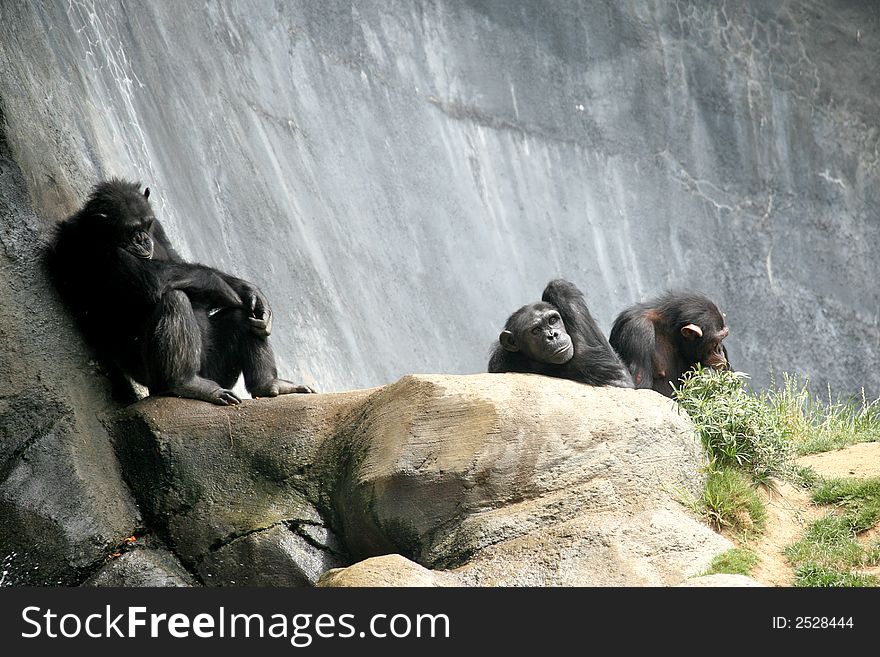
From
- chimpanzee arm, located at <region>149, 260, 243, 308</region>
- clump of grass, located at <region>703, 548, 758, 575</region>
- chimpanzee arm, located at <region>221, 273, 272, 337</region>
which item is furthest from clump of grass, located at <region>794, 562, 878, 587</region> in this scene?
chimpanzee arm, located at <region>149, 260, 243, 308</region>

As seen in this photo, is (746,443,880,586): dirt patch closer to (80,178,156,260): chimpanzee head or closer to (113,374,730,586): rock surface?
(113,374,730,586): rock surface

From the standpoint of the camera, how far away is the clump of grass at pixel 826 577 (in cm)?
569

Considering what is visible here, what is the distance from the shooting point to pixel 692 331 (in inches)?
336

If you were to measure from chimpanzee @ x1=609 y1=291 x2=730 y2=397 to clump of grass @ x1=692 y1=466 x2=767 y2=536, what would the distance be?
6.48ft

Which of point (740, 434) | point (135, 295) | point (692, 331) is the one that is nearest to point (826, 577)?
point (740, 434)

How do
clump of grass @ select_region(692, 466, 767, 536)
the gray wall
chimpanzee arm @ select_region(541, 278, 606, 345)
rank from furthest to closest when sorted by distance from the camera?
1. the gray wall
2. chimpanzee arm @ select_region(541, 278, 606, 345)
3. clump of grass @ select_region(692, 466, 767, 536)

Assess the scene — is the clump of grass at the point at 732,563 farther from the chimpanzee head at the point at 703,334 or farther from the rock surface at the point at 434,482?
the chimpanzee head at the point at 703,334

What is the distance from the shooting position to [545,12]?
14750mm

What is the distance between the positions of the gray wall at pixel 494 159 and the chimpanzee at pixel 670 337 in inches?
131

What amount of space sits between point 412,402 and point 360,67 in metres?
7.76

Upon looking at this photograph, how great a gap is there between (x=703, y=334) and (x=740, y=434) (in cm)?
193

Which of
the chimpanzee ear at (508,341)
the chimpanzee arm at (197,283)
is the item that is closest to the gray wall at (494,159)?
the chimpanzee arm at (197,283)

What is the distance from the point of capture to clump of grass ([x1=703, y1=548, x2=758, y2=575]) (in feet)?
18.1

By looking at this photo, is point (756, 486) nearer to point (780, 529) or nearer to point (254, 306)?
point (780, 529)
